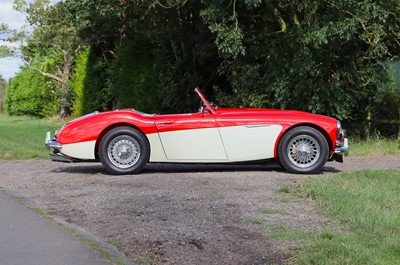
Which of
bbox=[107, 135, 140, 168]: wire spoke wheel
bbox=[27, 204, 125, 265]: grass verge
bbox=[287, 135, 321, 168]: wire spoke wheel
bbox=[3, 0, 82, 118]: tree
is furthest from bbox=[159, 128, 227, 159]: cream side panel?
bbox=[3, 0, 82, 118]: tree

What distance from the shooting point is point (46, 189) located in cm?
960

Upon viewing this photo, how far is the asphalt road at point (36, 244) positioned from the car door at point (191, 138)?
11.1ft

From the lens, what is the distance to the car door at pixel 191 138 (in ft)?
35.1

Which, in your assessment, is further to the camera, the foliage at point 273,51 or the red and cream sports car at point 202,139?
the foliage at point 273,51

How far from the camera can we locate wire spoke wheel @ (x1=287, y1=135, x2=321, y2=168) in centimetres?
1077

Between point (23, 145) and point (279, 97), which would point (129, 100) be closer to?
point (23, 145)

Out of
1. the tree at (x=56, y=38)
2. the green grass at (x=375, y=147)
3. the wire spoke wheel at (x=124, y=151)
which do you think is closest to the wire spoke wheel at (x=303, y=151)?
the wire spoke wheel at (x=124, y=151)

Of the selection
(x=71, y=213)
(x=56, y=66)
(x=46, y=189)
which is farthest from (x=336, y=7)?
(x=56, y=66)

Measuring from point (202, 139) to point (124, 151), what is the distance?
120 centimetres

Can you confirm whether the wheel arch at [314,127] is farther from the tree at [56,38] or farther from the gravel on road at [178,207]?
the tree at [56,38]

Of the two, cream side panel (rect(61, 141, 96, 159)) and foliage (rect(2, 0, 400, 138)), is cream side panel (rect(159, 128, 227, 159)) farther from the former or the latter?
foliage (rect(2, 0, 400, 138))

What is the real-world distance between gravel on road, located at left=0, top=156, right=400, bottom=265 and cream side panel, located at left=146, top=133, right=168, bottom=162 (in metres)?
0.27

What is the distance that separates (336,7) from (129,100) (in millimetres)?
13127

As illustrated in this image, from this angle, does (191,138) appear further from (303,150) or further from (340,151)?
(340,151)
